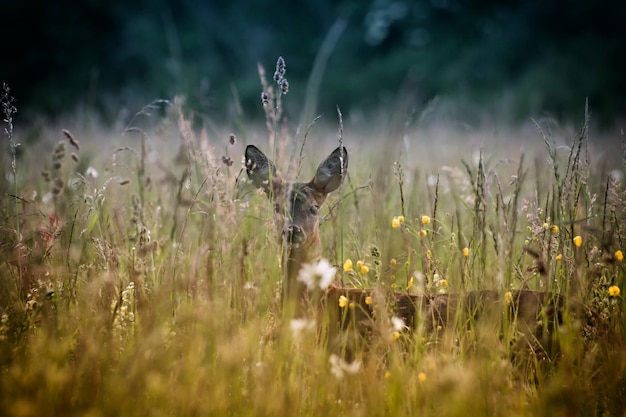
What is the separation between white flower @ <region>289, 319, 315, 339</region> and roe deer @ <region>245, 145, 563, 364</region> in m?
0.14

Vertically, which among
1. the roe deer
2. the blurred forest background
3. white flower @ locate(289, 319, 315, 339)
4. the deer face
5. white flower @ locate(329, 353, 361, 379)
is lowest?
white flower @ locate(329, 353, 361, 379)

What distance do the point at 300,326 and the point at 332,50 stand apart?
74.3 feet

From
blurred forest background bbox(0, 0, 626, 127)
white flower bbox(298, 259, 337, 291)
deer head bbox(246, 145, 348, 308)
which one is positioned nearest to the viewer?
white flower bbox(298, 259, 337, 291)

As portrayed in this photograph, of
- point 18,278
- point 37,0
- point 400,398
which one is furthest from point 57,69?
point 400,398

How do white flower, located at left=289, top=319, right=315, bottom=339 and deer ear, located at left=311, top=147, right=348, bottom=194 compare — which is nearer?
white flower, located at left=289, top=319, right=315, bottom=339

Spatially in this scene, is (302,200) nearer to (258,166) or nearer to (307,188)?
(307,188)

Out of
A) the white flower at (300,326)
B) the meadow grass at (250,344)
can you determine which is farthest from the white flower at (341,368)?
the white flower at (300,326)

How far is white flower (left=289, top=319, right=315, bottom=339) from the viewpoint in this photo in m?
2.48

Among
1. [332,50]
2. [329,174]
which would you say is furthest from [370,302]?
[332,50]

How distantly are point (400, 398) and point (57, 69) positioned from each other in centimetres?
2240

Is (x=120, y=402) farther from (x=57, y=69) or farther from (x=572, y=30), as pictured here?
(x=572, y=30)

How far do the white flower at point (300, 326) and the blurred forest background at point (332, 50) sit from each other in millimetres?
16248

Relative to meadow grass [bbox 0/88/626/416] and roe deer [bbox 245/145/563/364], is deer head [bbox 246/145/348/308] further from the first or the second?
meadow grass [bbox 0/88/626/416]

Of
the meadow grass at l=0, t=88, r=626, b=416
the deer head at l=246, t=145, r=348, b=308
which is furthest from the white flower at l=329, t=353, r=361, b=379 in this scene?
the deer head at l=246, t=145, r=348, b=308
